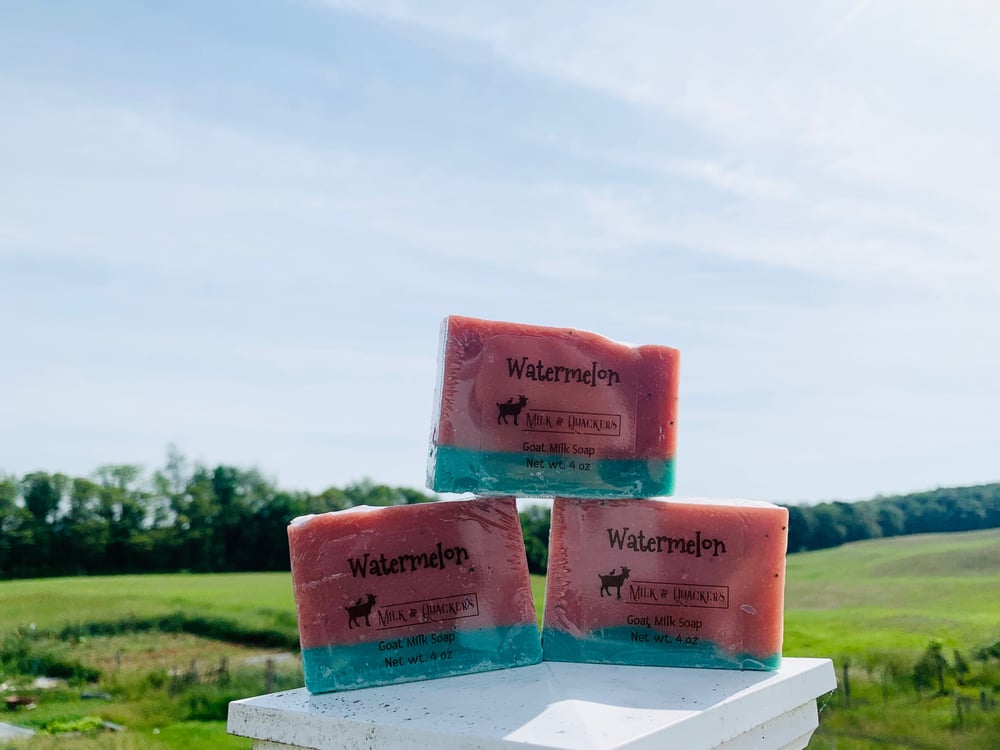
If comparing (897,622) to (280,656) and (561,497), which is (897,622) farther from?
(561,497)

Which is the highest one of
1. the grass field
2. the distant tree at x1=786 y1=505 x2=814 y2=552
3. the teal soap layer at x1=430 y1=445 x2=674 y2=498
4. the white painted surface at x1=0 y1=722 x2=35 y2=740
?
the teal soap layer at x1=430 y1=445 x2=674 y2=498

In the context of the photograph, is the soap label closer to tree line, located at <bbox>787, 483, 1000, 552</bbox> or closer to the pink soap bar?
the pink soap bar

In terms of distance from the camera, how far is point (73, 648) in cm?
859

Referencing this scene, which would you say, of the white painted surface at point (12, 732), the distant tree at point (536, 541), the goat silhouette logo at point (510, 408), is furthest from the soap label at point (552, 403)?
the white painted surface at point (12, 732)

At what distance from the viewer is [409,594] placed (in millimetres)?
2377

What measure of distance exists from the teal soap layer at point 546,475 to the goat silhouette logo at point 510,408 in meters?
0.10

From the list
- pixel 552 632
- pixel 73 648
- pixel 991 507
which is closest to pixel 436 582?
pixel 552 632

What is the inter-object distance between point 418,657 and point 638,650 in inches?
25.9

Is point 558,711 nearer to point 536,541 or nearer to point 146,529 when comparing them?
point 536,541

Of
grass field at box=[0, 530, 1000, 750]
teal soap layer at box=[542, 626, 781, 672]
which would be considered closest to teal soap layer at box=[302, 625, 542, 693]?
teal soap layer at box=[542, 626, 781, 672]

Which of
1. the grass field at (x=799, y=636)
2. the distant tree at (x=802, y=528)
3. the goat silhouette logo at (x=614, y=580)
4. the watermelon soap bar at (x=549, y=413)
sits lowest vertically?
the grass field at (x=799, y=636)

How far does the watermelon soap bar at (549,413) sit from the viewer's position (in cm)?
243

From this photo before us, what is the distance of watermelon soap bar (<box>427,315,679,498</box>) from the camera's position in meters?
2.43

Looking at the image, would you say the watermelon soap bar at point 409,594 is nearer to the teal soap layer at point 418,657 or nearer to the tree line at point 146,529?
the teal soap layer at point 418,657
